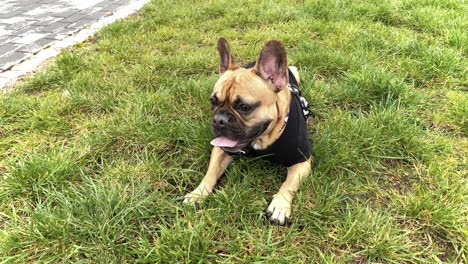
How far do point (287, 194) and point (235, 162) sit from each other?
1.61 ft

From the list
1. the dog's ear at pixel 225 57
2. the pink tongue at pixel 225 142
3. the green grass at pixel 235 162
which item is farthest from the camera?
the dog's ear at pixel 225 57

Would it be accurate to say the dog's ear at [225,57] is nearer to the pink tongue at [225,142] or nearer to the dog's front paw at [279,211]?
the pink tongue at [225,142]

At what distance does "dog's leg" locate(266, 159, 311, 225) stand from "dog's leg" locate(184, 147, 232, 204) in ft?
1.36

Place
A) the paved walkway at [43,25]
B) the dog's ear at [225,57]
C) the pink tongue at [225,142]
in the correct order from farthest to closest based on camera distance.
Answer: the paved walkway at [43,25] < the dog's ear at [225,57] < the pink tongue at [225,142]

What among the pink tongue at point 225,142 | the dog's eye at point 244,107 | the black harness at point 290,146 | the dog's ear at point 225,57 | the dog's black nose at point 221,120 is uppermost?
the dog's ear at point 225,57

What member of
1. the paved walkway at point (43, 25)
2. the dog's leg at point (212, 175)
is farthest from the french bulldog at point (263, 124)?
the paved walkway at point (43, 25)

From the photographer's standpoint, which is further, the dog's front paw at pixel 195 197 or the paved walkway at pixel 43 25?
the paved walkway at pixel 43 25

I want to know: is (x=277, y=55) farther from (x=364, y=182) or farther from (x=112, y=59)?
(x=112, y=59)

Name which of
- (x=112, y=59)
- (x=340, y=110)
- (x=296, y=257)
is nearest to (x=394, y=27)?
(x=340, y=110)

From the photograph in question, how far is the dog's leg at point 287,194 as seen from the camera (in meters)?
2.12

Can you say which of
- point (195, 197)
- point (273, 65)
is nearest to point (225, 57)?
point (273, 65)

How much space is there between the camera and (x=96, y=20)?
5441 mm

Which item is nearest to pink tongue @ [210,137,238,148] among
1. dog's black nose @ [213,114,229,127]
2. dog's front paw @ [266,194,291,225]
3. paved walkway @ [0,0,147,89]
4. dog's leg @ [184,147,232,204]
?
dog's black nose @ [213,114,229,127]

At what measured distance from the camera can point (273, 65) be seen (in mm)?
2289
